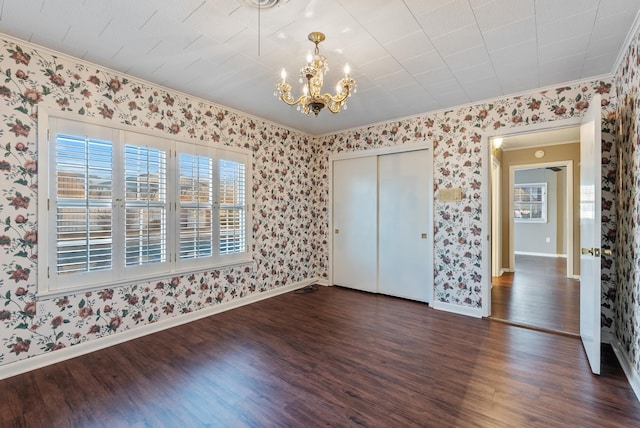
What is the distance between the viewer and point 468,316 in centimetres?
355

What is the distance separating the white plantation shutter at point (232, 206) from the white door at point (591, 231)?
350 centimetres

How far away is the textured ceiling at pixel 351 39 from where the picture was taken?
1.90 m

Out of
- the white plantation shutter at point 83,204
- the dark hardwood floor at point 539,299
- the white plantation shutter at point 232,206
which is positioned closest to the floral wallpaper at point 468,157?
the dark hardwood floor at point 539,299

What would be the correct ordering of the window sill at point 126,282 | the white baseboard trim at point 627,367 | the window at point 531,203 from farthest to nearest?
1. the window at point 531,203
2. the window sill at point 126,282
3. the white baseboard trim at point 627,367

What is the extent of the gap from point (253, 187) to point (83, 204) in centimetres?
190

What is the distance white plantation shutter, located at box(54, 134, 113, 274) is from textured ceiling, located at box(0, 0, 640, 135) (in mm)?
792

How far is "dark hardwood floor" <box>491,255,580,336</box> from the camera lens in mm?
3322

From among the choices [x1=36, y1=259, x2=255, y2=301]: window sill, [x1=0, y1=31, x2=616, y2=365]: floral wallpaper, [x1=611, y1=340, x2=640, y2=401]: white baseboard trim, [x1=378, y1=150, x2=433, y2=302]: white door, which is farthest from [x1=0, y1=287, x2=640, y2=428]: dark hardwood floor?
[x1=378, y1=150, x2=433, y2=302]: white door

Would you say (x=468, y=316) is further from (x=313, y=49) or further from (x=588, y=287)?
(x=313, y=49)

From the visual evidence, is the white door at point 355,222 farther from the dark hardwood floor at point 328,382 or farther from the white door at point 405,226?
the dark hardwood floor at point 328,382

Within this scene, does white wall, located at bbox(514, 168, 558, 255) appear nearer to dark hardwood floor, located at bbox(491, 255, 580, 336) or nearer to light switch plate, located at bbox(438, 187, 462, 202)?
dark hardwood floor, located at bbox(491, 255, 580, 336)

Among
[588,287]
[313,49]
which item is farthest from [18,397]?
[588,287]

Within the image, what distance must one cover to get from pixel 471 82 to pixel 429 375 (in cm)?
273

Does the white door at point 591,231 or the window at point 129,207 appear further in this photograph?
the window at point 129,207
